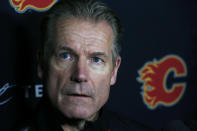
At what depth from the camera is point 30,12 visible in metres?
1.07

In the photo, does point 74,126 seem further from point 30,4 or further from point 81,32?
point 30,4

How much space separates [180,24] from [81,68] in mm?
879

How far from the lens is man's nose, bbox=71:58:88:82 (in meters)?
0.84

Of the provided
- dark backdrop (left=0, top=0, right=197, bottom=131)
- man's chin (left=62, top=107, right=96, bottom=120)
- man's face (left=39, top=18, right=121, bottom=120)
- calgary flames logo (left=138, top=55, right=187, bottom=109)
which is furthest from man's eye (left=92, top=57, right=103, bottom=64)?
calgary flames logo (left=138, top=55, right=187, bottom=109)

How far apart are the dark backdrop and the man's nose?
0.31m

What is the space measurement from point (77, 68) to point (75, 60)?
35 mm

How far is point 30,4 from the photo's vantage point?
3.48ft

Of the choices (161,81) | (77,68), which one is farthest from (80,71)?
(161,81)

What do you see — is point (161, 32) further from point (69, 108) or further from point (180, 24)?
point (69, 108)

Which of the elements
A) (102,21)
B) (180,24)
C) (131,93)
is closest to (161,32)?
(180,24)

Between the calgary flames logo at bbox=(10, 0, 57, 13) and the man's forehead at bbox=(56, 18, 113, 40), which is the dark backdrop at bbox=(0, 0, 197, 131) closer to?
the calgary flames logo at bbox=(10, 0, 57, 13)

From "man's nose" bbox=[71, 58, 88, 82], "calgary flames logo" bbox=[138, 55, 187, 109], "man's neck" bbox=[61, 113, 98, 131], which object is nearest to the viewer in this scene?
"man's nose" bbox=[71, 58, 88, 82]

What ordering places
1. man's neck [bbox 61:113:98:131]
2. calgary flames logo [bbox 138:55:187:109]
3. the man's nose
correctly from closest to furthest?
the man's nose, man's neck [bbox 61:113:98:131], calgary flames logo [bbox 138:55:187:109]

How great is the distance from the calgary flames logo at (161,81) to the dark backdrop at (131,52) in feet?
0.08
